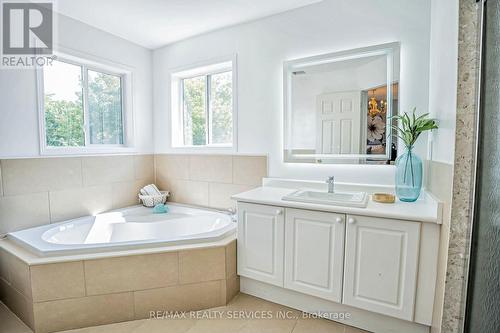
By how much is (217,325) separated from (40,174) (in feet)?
6.66

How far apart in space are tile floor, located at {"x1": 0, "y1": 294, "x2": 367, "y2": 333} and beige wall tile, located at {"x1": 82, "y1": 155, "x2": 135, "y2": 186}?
1238 millimetres

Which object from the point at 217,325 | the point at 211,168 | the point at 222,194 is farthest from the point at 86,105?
the point at 217,325

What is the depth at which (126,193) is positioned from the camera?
300 centimetres

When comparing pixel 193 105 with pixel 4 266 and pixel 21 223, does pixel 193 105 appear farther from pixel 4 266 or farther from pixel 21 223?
pixel 4 266

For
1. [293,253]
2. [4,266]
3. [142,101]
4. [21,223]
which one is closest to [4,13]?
[142,101]

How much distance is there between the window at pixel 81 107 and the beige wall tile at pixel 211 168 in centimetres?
95

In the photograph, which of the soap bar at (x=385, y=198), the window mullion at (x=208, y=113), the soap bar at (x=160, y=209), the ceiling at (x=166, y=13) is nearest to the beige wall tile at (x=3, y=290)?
the soap bar at (x=160, y=209)

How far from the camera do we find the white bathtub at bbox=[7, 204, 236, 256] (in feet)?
6.02

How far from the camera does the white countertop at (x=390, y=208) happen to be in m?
1.44

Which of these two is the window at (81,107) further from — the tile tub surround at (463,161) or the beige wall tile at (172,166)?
the tile tub surround at (463,161)

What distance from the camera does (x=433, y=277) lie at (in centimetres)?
145

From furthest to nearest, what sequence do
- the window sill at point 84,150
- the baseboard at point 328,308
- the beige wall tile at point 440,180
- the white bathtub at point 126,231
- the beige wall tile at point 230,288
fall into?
the window sill at point 84,150, the beige wall tile at point 230,288, the white bathtub at point 126,231, the baseboard at point 328,308, the beige wall tile at point 440,180

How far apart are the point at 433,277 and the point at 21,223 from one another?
3.11 m

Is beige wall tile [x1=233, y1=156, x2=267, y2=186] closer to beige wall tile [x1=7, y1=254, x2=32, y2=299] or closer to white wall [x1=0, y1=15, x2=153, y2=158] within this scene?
white wall [x1=0, y1=15, x2=153, y2=158]
